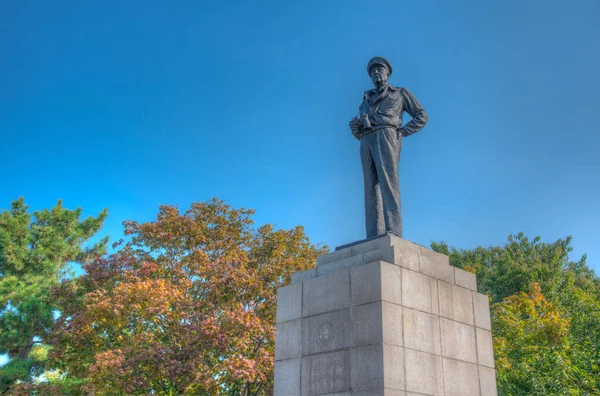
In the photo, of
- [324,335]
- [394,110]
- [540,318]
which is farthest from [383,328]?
[540,318]

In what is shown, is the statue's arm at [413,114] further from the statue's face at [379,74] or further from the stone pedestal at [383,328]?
the stone pedestal at [383,328]

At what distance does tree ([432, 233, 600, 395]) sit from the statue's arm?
894 centimetres

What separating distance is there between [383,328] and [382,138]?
321 centimetres

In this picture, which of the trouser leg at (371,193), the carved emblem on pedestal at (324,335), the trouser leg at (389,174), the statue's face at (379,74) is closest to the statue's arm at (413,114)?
the trouser leg at (389,174)

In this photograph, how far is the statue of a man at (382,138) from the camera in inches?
329

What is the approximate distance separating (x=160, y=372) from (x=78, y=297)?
5.22 m

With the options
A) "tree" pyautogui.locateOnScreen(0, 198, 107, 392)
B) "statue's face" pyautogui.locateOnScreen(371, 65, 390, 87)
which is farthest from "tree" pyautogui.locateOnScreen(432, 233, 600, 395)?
"tree" pyautogui.locateOnScreen(0, 198, 107, 392)

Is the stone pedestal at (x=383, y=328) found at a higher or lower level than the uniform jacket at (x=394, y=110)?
lower

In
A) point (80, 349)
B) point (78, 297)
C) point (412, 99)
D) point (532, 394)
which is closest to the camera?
point (412, 99)

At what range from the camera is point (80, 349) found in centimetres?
1864

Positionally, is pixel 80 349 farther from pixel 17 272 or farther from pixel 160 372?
pixel 17 272

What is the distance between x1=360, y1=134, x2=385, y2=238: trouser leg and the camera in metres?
8.39

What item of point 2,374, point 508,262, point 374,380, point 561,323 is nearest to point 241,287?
point 2,374

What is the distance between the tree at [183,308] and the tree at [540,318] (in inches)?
301
